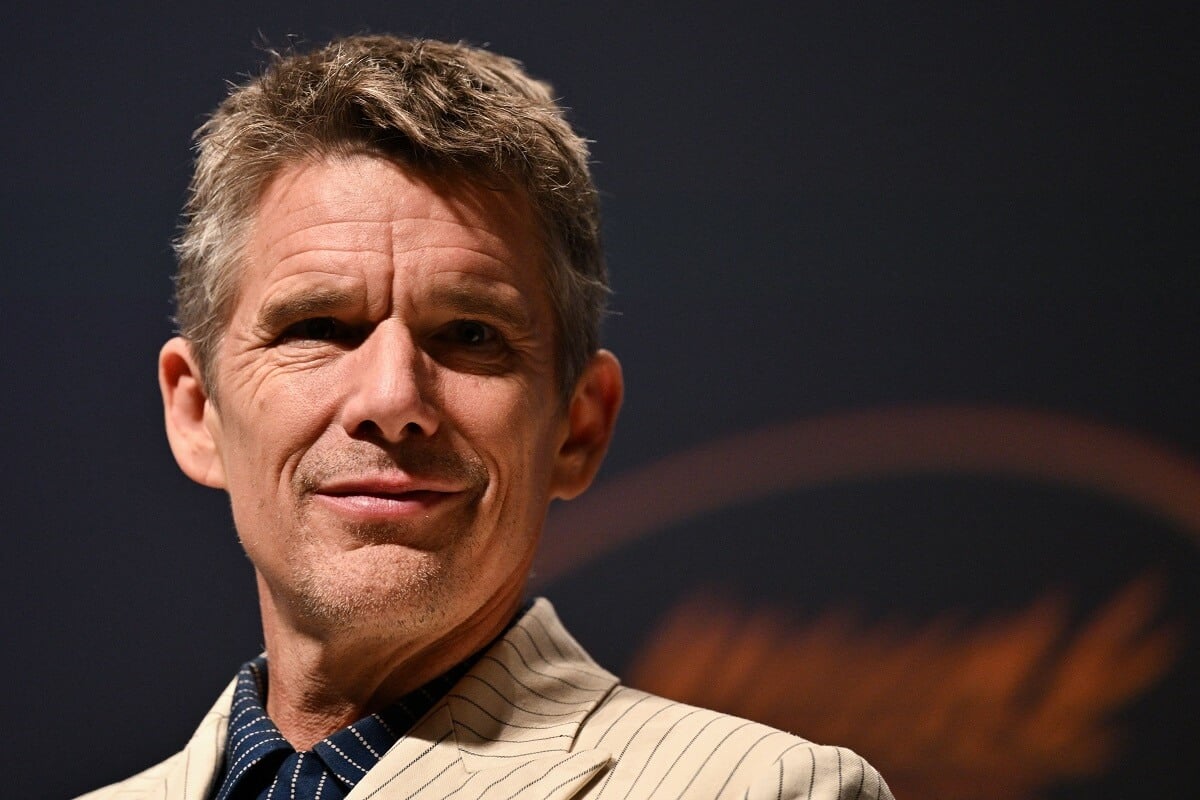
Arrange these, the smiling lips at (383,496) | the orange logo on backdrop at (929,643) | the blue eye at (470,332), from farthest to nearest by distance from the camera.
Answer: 1. the orange logo on backdrop at (929,643)
2. the blue eye at (470,332)
3. the smiling lips at (383,496)

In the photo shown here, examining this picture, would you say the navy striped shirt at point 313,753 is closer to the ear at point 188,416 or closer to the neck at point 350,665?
the neck at point 350,665

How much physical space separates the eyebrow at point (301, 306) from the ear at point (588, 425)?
1.24 ft

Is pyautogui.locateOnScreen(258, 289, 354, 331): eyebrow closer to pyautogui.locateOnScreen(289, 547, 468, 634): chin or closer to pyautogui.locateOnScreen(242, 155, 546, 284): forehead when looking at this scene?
pyautogui.locateOnScreen(242, 155, 546, 284): forehead

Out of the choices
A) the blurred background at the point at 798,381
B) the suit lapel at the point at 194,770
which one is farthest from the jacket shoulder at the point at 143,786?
the blurred background at the point at 798,381

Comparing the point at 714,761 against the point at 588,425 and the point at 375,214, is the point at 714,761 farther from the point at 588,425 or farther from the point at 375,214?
the point at 375,214

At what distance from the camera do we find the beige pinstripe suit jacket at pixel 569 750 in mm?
1608

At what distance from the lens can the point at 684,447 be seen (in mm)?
2449

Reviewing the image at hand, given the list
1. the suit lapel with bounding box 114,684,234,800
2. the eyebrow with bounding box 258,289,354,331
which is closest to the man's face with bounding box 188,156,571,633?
the eyebrow with bounding box 258,289,354,331

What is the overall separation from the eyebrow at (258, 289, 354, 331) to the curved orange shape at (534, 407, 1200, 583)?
0.84 meters

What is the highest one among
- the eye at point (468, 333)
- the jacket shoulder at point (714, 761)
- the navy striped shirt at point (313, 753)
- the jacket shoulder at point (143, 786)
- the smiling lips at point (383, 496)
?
the eye at point (468, 333)

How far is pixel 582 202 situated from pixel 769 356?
594mm

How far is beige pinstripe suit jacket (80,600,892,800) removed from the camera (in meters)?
1.61

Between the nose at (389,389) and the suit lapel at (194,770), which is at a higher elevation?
the nose at (389,389)

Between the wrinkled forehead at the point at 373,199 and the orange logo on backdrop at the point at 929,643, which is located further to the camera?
the orange logo on backdrop at the point at 929,643
